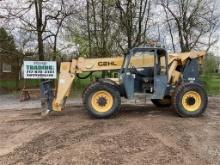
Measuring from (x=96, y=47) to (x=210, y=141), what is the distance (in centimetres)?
1614

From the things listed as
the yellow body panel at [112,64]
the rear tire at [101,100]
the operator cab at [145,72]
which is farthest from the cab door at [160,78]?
the rear tire at [101,100]

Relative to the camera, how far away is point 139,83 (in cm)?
1359

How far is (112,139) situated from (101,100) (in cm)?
352

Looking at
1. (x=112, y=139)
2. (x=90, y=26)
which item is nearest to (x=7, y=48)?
(x=90, y=26)

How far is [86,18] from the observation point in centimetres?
2373

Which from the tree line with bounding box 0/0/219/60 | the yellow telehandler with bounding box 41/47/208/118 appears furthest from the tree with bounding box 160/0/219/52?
the yellow telehandler with bounding box 41/47/208/118

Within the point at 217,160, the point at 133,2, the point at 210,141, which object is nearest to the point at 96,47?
the point at 133,2

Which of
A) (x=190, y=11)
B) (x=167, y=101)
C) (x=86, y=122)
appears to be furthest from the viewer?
(x=190, y=11)

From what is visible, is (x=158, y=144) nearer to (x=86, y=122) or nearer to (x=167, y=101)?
(x=86, y=122)

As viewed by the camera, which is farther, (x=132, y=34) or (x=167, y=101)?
(x=132, y=34)

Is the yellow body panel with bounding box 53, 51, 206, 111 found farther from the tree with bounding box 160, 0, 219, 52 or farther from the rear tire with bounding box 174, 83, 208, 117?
the tree with bounding box 160, 0, 219, 52

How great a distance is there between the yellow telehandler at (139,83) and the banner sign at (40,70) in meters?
1.23

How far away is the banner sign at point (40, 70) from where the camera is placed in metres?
14.6

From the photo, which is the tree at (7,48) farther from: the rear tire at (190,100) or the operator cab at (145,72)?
the rear tire at (190,100)
